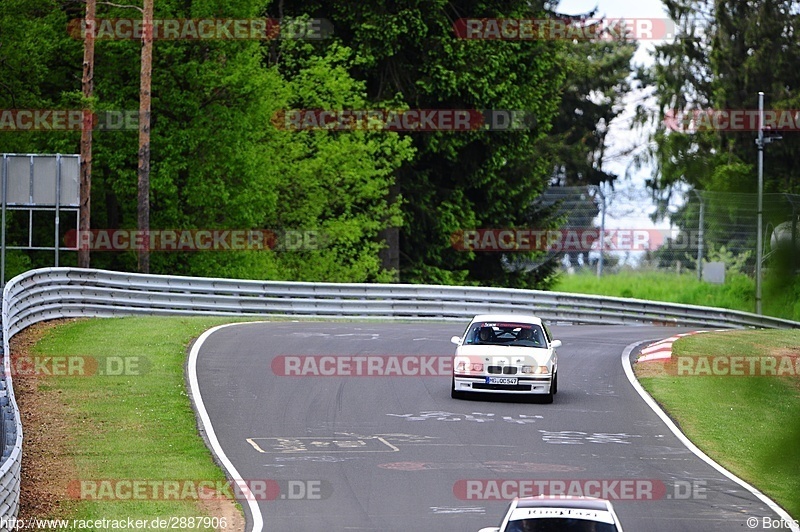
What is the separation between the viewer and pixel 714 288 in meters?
5.07

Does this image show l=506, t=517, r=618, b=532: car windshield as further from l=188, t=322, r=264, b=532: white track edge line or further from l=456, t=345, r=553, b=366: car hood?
l=456, t=345, r=553, b=366: car hood

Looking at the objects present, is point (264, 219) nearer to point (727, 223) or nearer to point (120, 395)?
point (120, 395)

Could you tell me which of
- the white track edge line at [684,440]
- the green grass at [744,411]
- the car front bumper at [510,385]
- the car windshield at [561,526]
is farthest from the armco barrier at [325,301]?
the car windshield at [561,526]

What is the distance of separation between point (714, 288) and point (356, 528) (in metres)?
7.72

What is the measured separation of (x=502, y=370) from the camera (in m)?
20.3

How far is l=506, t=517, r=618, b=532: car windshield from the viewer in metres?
9.05

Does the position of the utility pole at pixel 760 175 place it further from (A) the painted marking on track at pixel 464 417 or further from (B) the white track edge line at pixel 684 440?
(A) the painted marking on track at pixel 464 417

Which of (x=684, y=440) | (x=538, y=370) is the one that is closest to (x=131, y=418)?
(x=538, y=370)

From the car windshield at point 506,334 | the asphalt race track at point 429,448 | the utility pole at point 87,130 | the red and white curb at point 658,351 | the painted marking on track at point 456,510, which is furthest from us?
the utility pole at point 87,130

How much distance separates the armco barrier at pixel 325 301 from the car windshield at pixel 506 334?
10.9 meters

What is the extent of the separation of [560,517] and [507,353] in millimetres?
11298

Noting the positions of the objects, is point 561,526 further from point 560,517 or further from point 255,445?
point 255,445

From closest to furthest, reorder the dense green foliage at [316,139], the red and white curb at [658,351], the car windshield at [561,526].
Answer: the car windshield at [561,526] → the red and white curb at [658,351] → the dense green foliage at [316,139]

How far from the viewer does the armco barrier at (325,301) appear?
30.2 meters
